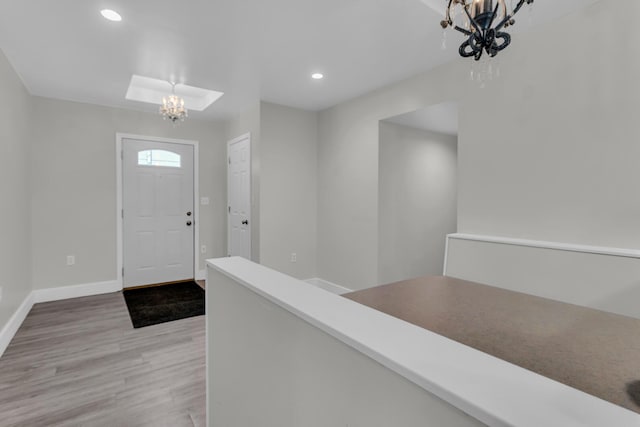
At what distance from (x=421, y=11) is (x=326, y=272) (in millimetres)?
3054

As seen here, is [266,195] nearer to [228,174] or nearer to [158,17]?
[228,174]

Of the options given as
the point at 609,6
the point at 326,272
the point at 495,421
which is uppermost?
the point at 609,6

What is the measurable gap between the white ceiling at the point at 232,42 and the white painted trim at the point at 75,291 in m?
2.35

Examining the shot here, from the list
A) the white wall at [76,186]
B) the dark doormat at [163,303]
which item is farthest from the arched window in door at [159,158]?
the dark doormat at [163,303]

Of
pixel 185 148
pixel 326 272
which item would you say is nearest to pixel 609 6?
pixel 326 272

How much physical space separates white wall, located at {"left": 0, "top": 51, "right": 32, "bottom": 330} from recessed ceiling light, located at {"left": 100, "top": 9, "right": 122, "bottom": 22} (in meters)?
1.27

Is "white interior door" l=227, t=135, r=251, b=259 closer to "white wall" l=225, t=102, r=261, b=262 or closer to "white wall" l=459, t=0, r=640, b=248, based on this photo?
"white wall" l=225, t=102, r=261, b=262

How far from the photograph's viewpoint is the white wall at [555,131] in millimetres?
1859

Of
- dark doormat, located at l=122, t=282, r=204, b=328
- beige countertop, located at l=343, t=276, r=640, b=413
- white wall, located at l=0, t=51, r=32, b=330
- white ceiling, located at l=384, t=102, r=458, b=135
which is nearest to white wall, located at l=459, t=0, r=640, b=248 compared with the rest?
white ceiling, located at l=384, t=102, r=458, b=135

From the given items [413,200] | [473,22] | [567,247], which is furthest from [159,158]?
[567,247]

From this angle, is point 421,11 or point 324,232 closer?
point 421,11

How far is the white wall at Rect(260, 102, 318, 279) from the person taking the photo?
3934 millimetres

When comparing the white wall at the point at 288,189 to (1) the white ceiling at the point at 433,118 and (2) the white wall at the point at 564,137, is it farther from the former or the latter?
(2) the white wall at the point at 564,137

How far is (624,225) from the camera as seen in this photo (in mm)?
1856
